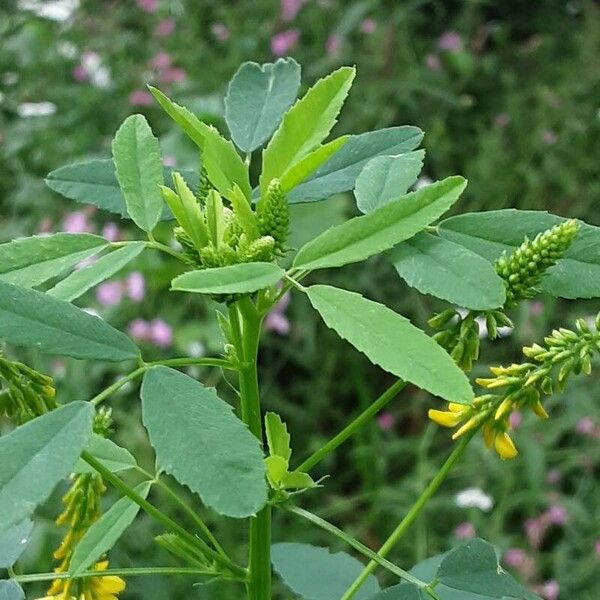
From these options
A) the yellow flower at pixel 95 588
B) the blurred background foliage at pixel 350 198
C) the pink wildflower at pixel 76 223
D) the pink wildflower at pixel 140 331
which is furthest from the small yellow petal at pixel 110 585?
the pink wildflower at pixel 76 223

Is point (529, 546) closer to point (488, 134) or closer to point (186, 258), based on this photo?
point (488, 134)

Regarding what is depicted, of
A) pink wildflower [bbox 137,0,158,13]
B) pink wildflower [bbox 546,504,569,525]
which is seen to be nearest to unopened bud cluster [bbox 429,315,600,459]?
pink wildflower [bbox 546,504,569,525]

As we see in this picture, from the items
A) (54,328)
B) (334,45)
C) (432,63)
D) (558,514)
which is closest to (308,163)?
(54,328)

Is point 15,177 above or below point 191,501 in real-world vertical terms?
above

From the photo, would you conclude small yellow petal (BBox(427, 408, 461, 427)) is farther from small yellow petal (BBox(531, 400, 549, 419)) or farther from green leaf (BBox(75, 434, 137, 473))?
green leaf (BBox(75, 434, 137, 473))

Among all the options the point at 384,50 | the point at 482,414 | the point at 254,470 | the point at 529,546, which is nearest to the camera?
the point at 254,470

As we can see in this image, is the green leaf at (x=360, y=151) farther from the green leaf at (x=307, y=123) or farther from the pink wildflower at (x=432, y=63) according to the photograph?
the pink wildflower at (x=432, y=63)

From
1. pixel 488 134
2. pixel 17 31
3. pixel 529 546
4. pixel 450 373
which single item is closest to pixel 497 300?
pixel 450 373
